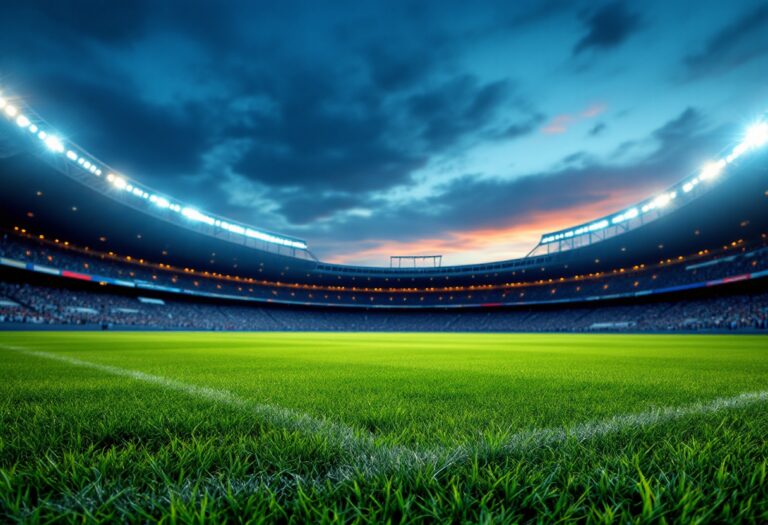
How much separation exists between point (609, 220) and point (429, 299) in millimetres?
34587

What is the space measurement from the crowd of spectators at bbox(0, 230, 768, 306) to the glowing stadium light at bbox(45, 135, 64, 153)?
1502cm

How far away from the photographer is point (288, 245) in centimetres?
5847

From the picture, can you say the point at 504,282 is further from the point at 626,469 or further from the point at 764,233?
the point at 626,469

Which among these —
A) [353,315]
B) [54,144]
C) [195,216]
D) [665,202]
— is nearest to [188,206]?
[195,216]

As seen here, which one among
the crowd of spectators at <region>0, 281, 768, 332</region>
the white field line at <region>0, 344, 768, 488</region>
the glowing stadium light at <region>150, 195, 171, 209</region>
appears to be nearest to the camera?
the white field line at <region>0, 344, 768, 488</region>

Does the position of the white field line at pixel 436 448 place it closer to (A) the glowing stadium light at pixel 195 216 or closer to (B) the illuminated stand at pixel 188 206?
(B) the illuminated stand at pixel 188 206

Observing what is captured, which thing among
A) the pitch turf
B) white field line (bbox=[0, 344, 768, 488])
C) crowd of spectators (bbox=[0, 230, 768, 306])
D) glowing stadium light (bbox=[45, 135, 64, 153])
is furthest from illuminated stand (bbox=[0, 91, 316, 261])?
white field line (bbox=[0, 344, 768, 488])

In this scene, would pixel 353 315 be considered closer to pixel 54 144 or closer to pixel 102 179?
pixel 102 179

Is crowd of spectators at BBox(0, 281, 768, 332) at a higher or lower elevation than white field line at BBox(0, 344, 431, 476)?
lower

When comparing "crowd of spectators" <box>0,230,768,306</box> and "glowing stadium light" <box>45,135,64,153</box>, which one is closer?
"glowing stadium light" <box>45,135,64,153</box>

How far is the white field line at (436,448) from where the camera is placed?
139 centimetres

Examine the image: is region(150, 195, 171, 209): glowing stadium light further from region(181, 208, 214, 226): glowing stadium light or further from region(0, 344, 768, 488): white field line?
region(0, 344, 768, 488): white field line

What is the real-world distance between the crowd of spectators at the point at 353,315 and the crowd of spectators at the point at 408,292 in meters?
2.30

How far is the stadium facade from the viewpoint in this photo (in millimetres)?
24922
